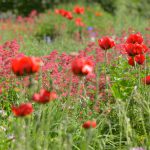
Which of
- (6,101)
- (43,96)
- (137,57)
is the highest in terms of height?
(43,96)

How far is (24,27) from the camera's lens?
40.3ft

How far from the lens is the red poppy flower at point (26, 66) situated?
2.76m

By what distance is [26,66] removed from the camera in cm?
278

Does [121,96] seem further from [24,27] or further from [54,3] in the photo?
[54,3]

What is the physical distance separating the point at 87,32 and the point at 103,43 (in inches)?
323

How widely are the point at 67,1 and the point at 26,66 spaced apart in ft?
46.2

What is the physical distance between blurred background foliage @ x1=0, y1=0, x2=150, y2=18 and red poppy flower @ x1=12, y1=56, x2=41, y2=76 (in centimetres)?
1367

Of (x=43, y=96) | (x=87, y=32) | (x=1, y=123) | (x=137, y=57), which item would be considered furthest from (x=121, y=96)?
(x=87, y=32)

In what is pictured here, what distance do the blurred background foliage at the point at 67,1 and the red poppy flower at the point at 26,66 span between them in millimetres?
13673

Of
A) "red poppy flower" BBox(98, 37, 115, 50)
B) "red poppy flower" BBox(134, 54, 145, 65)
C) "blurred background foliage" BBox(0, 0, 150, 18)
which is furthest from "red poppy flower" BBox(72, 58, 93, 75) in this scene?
"blurred background foliage" BBox(0, 0, 150, 18)

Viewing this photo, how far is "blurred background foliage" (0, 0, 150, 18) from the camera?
16875 mm

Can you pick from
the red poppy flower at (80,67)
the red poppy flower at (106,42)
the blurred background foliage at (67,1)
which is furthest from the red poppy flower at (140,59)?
the blurred background foliage at (67,1)

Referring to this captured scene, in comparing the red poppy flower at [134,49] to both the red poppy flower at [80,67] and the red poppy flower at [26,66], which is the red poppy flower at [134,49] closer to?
the red poppy flower at [80,67]

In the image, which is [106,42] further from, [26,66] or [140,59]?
[26,66]
